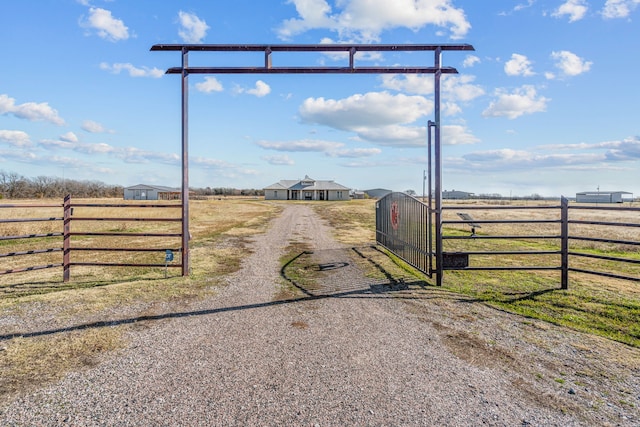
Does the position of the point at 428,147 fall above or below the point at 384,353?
above

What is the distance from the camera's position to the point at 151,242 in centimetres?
1494

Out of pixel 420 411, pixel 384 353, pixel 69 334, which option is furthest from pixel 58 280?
pixel 420 411

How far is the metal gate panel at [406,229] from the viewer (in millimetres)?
8021

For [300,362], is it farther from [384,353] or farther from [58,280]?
[58,280]

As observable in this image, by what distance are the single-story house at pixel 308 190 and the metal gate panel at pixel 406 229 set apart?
59701 mm

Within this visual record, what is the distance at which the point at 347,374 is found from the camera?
3559mm

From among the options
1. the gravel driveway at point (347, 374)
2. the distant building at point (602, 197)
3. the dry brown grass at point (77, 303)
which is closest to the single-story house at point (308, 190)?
the distant building at point (602, 197)

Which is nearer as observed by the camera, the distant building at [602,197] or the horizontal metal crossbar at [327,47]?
the horizontal metal crossbar at [327,47]

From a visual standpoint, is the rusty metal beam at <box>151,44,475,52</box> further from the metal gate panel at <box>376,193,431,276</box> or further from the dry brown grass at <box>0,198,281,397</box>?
the dry brown grass at <box>0,198,281,397</box>

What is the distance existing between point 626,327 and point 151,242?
602 inches

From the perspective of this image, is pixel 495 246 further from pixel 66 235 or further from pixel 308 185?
pixel 308 185

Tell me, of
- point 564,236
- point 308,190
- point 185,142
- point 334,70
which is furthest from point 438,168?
point 308,190

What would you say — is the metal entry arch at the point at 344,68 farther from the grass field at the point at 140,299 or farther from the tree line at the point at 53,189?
the tree line at the point at 53,189

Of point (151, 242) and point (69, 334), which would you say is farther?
point (151, 242)
